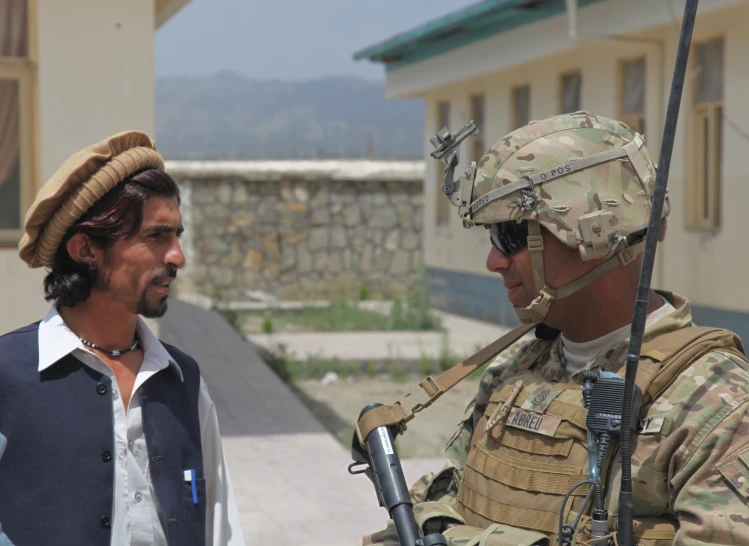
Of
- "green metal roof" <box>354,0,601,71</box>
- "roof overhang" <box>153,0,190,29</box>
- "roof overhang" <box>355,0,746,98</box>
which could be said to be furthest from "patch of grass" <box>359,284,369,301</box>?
"roof overhang" <box>153,0,190,29</box>

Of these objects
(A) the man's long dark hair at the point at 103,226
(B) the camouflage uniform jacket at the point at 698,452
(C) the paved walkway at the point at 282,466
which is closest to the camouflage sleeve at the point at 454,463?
(B) the camouflage uniform jacket at the point at 698,452

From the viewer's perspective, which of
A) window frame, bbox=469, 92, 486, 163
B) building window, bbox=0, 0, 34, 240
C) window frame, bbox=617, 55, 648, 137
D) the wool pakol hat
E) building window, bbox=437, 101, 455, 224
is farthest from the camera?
building window, bbox=437, 101, 455, 224

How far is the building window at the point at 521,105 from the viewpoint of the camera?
12.6 metres

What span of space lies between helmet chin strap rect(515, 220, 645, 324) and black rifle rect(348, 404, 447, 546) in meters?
0.40

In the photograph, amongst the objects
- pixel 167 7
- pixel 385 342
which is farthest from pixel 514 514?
pixel 385 342

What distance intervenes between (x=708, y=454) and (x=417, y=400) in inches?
25.6

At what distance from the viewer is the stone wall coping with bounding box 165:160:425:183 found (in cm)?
1659

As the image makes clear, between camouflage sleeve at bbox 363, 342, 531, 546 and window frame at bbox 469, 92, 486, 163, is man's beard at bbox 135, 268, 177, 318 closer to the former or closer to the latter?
camouflage sleeve at bbox 363, 342, 531, 546

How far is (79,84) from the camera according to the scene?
18.5 ft

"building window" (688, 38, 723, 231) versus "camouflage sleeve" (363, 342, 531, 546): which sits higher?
"building window" (688, 38, 723, 231)

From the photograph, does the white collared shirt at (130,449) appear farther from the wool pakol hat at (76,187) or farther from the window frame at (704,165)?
the window frame at (704,165)

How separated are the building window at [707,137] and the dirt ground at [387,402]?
2626mm

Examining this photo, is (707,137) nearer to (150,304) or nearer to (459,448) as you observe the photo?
(459,448)

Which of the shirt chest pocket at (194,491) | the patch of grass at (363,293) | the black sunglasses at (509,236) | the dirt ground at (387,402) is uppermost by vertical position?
the black sunglasses at (509,236)
